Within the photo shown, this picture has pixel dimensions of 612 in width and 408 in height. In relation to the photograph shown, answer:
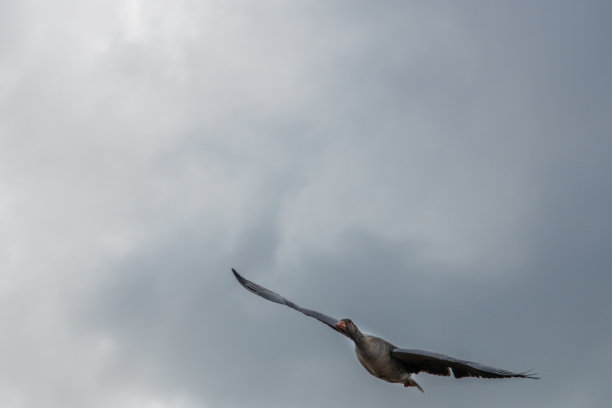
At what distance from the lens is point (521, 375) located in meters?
37.8

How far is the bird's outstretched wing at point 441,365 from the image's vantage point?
4191cm

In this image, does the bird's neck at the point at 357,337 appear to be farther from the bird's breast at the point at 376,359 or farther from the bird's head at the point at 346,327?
the bird's breast at the point at 376,359

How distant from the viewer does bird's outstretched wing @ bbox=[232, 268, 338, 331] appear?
45.4 meters

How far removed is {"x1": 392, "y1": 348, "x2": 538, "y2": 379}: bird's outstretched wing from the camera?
41906 mm

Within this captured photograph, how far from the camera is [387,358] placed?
4609 cm

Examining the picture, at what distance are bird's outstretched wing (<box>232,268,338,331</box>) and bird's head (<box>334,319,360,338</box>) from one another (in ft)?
1.01

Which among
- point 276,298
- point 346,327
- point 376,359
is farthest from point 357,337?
point 276,298

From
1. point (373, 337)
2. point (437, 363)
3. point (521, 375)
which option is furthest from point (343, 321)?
point (521, 375)

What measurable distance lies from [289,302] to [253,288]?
276cm

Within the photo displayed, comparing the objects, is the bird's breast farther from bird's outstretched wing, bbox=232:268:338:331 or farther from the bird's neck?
bird's outstretched wing, bbox=232:268:338:331

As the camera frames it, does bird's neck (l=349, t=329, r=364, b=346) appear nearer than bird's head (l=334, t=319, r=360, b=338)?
No

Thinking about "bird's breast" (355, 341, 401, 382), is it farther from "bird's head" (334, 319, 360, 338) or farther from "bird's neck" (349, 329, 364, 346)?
"bird's head" (334, 319, 360, 338)

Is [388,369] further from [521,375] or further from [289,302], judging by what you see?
[521,375]

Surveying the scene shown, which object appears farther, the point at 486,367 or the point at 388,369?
the point at 388,369
